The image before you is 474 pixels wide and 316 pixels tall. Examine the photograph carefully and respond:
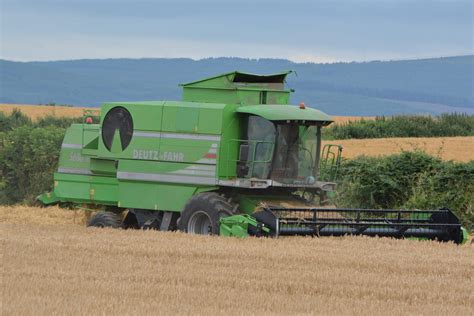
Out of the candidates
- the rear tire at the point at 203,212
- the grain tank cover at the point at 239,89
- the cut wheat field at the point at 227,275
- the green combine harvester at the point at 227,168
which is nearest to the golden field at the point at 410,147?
the grain tank cover at the point at 239,89

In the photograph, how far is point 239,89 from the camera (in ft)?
57.4

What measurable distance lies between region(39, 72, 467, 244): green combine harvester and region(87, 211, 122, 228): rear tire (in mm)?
22

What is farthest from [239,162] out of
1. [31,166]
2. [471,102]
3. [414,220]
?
[471,102]

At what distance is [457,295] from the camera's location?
1083 cm

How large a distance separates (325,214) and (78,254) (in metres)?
5.21

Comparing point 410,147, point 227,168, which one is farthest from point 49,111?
point 227,168

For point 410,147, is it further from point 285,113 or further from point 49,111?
point 49,111

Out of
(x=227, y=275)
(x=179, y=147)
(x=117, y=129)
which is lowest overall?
(x=227, y=275)

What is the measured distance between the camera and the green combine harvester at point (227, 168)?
16.4m

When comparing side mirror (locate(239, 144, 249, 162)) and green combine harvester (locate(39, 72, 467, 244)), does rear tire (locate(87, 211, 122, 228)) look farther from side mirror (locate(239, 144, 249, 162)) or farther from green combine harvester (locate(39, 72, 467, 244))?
side mirror (locate(239, 144, 249, 162))

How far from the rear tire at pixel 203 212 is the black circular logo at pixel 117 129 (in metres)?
1.99

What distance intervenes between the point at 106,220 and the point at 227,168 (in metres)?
2.64

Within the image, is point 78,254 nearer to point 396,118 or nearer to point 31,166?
point 31,166

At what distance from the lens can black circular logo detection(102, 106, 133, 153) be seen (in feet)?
59.4
